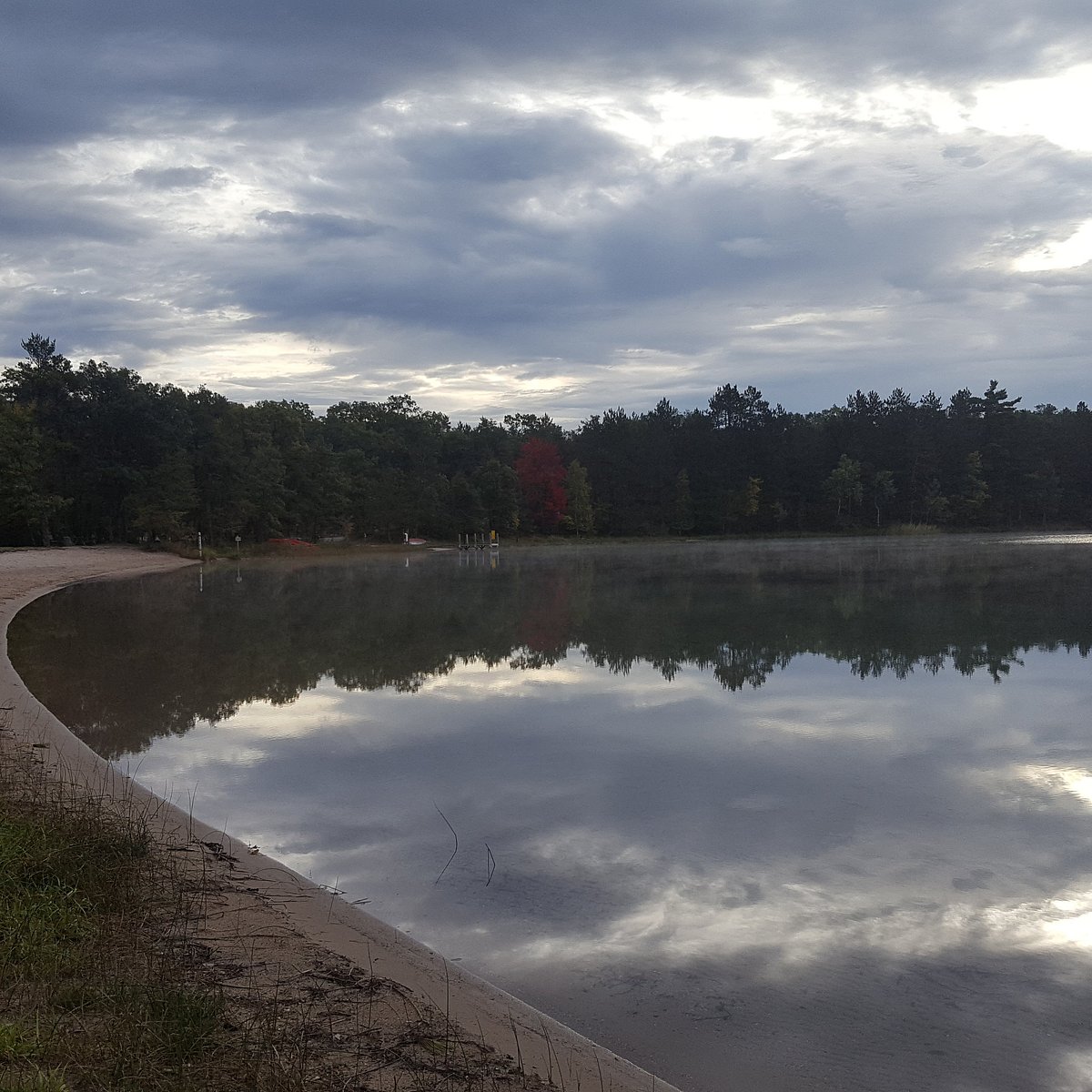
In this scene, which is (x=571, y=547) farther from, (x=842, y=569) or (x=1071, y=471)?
(x=1071, y=471)

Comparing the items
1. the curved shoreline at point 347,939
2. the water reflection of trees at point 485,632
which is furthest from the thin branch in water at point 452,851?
the water reflection of trees at point 485,632

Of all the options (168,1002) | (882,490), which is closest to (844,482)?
(882,490)

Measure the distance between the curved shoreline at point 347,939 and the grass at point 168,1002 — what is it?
14cm

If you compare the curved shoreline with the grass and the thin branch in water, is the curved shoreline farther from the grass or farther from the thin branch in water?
the thin branch in water

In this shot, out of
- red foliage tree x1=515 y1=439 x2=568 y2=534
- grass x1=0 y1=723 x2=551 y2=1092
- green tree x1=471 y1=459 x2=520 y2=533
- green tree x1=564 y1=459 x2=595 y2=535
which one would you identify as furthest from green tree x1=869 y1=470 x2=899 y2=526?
grass x1=0 y1=723 x2=551 y2=1092

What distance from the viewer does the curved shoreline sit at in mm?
4148

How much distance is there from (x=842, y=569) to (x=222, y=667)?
86.4 ft

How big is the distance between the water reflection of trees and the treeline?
23.6 m

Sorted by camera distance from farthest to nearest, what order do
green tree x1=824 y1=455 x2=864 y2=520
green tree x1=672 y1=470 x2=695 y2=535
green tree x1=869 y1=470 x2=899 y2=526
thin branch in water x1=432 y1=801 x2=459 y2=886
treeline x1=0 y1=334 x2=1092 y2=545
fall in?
green tree x1=869 y1=470 x2=899 y2=526, green tree x1=824 y1=455 x2=864 y2=520, green tree x1=672 y1=470 x2=695 y2=535, treeline x1=0 y1=334 x2=1092 y2=545, thin branch in water x1=432 y1=801 x2=459 y2=886

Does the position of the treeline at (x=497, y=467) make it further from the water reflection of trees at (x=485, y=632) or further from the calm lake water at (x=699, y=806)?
the calm lake water at (x=699, y=806)

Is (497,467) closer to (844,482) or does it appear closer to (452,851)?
(844,482)

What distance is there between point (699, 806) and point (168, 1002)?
479cm

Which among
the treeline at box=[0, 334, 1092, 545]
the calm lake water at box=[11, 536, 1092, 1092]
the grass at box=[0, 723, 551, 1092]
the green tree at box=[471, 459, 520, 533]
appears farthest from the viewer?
the green tree at box=[471, 459, 520, 533]

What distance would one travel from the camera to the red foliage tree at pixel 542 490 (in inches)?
2933
